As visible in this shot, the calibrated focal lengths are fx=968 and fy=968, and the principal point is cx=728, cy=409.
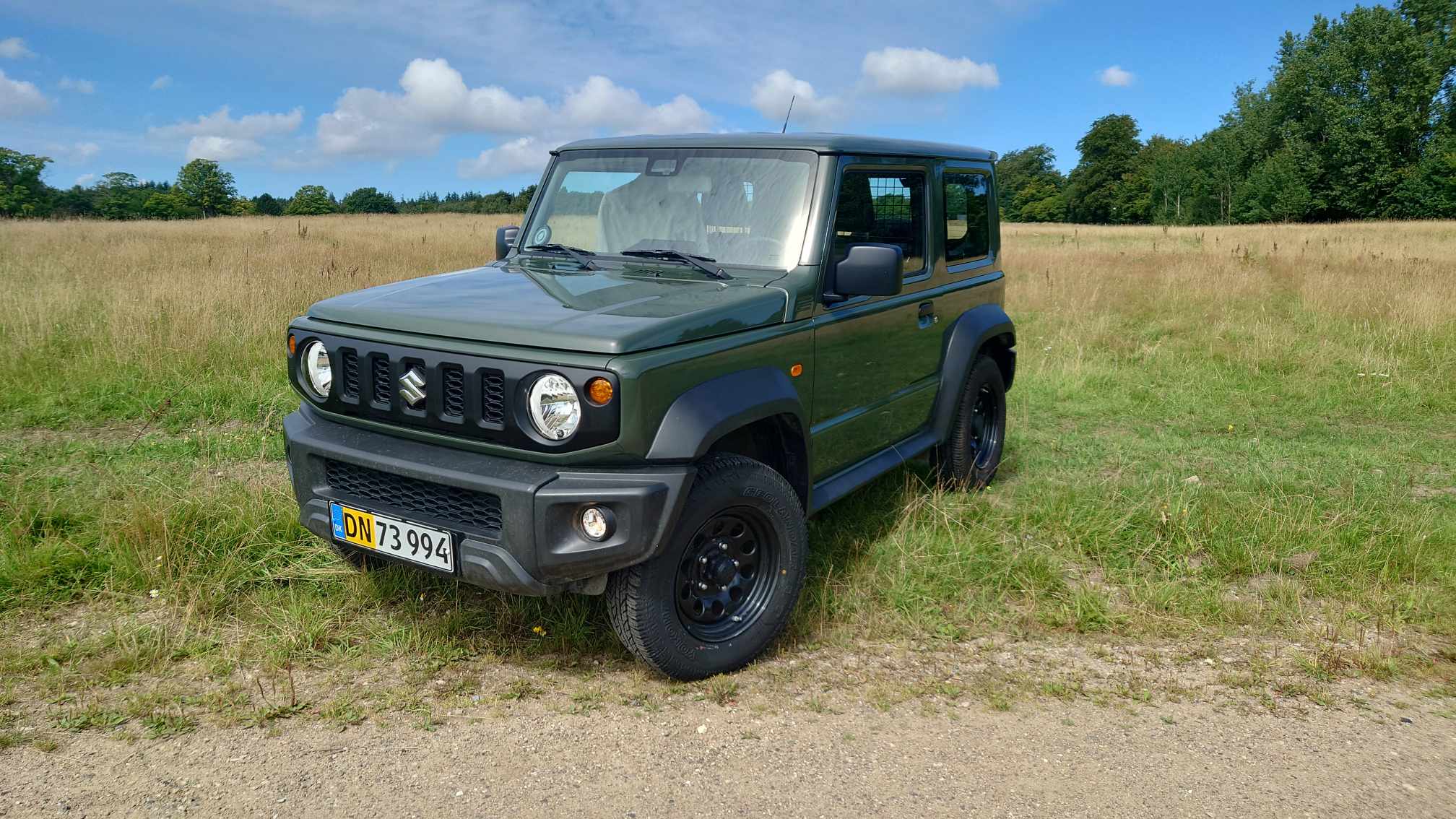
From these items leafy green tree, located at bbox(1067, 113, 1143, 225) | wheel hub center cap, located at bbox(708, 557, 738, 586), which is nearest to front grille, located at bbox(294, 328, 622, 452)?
wheel hub center cap, located at bbox(708, 557, 738, 586)

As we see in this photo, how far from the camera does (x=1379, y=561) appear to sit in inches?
Result: 177

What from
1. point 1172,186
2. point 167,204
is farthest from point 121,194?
point 1172,186

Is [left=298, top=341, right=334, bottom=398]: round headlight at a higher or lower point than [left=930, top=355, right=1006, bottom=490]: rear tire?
higher

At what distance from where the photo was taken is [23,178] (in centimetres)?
5878

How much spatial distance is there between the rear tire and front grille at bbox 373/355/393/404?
116 inches

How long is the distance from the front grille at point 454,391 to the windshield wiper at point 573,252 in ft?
3.48

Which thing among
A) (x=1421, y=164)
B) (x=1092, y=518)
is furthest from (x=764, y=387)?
(x=1421, y=164)

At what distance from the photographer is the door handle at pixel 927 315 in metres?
4.76

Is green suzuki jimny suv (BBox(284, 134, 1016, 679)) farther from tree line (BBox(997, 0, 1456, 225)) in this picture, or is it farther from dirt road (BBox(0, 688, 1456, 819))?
tree line (BBox(997, 0, 1456, 225))

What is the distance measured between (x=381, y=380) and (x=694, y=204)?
4.97ft

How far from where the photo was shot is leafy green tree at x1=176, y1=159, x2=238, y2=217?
53500mm

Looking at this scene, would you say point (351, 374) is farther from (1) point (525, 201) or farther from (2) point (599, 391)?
(1) point (525, 201)

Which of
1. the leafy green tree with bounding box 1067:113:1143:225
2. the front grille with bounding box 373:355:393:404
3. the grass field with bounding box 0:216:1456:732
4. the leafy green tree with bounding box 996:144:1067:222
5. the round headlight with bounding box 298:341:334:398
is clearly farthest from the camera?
the leafy green tree with bounding box 996:144:1067:222

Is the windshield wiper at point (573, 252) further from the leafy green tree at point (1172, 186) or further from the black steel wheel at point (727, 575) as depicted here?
the leafy green tree at point (1172, 186)
